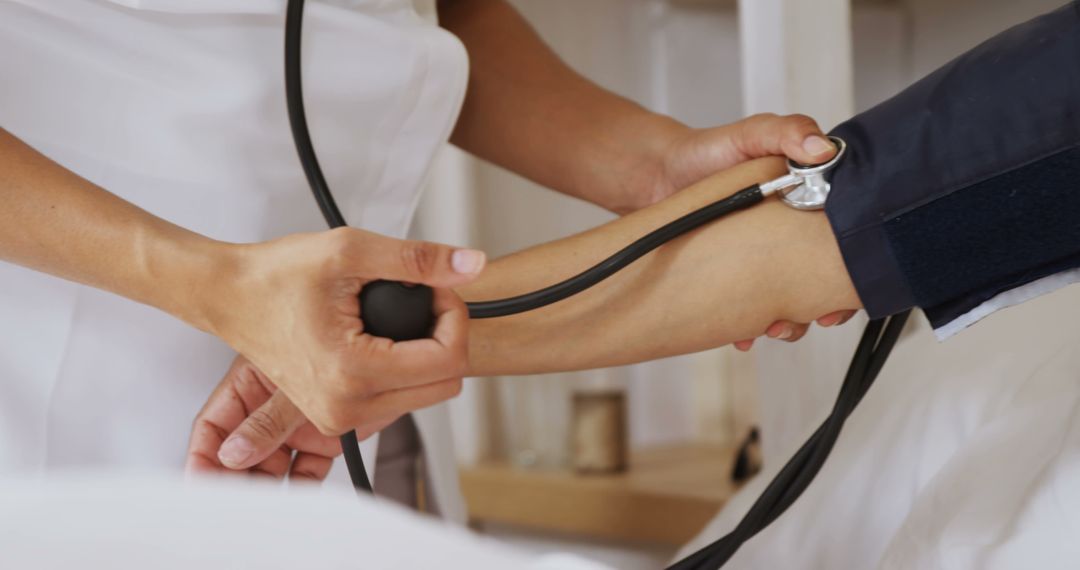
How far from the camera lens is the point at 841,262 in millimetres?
735

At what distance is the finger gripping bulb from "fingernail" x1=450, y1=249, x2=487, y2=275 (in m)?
0.02

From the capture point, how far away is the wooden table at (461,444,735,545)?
60.4 inches

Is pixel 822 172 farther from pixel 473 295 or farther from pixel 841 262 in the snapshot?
pixel 473 295

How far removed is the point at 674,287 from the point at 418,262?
243mm

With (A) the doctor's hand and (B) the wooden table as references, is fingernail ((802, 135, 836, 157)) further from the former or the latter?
(B) the wooden table

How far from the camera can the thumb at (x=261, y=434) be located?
766 mm

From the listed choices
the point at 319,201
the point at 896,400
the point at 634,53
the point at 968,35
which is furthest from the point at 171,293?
the point at 634,53

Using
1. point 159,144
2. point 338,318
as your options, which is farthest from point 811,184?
point 159,144

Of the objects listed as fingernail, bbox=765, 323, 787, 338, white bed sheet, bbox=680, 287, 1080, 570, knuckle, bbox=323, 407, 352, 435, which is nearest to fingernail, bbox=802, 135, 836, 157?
fingernail, bbox=765, 323, 787, 338

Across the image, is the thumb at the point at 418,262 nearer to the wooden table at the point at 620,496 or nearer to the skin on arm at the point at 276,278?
the skin on arm at the point at 276,278

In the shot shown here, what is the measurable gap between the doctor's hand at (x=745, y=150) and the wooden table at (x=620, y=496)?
2.06ft

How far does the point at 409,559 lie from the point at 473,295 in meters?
0.44

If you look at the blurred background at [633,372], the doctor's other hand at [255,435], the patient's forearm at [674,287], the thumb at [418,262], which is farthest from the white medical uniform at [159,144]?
the blurred background at [633,372]

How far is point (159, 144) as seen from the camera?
81 cm
